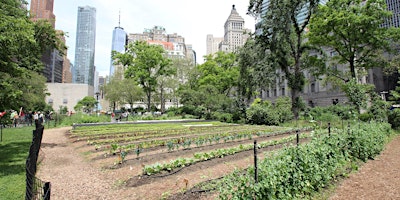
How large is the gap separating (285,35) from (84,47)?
203m

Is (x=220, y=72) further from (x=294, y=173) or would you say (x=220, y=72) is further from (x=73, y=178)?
(x=294, y=173)

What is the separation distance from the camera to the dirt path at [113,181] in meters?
4.48

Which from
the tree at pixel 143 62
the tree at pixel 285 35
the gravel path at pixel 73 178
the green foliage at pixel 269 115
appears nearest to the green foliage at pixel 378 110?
the tree at pixel 285 35

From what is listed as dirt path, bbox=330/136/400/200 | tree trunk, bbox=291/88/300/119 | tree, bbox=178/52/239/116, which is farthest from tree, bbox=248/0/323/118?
dirt path, bbox=330/136/400/200

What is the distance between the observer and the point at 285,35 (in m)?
22.8

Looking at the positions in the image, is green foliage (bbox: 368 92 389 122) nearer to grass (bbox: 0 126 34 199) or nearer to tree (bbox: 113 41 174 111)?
grass (bbox: 0 126 34 199)

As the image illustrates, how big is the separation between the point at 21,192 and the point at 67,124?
22.6 metres

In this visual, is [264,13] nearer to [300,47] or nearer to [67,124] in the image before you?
[300,47]

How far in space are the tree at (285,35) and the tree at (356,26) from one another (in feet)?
7.11

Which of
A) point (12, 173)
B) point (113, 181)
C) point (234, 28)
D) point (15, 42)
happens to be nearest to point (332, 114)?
point (113, 181)

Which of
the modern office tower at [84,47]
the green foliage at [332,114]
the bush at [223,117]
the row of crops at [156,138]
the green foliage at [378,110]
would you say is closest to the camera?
the row of crops at [156,138]

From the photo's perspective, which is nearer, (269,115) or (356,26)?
(356,26)

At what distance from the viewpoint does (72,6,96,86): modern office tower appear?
590 feet

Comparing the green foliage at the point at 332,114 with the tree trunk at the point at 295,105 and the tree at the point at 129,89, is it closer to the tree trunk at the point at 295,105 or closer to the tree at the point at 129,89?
the tree trunk at the point at 295,105
